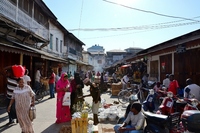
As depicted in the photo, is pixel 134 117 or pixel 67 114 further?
pixel 67 114

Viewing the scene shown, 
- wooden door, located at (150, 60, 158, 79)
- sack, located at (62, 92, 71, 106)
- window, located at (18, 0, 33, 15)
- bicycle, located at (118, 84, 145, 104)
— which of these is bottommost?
bicycle, located at (118, 84, 145, 104)

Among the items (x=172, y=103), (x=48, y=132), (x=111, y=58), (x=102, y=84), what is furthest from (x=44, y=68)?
(x=111, y=58)

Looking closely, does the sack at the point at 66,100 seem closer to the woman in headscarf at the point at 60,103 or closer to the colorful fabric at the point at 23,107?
the woman in headscarf at the point at 60,103

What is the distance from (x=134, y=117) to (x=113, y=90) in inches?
408

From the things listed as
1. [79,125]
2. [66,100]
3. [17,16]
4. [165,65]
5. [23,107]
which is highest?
[17,16]

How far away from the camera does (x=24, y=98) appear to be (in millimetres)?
4887

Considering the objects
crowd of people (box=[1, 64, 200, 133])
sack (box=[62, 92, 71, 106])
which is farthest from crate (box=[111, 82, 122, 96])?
sack (box=[62, 92, 71, 106])

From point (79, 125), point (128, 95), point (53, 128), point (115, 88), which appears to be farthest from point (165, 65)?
point (79, 125)

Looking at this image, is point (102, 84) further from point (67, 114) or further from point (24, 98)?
point (24, 98)

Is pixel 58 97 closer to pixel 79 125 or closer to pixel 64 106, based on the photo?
pixel 64 106

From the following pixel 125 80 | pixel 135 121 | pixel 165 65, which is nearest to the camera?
pixel 135 121

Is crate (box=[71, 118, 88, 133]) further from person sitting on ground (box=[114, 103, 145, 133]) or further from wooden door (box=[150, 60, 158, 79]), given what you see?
wooden door (box=[150, 60, 158, 79])

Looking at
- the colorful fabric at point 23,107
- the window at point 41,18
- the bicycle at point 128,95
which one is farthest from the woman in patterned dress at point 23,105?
the window at point 41,18

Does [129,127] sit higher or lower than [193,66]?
lower
